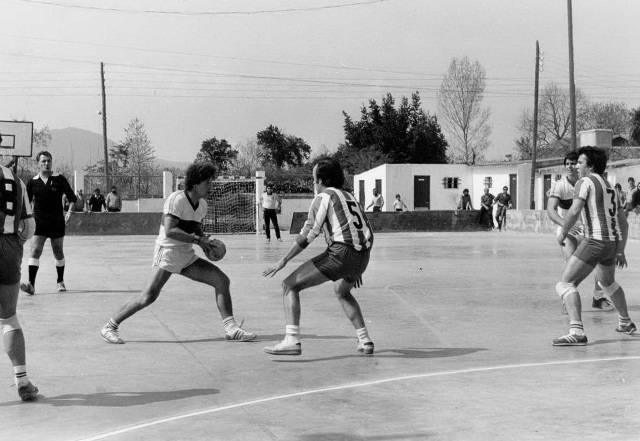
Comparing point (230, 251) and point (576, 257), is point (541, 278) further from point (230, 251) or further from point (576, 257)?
point (230, 251)

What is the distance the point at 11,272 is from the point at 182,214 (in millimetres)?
2404

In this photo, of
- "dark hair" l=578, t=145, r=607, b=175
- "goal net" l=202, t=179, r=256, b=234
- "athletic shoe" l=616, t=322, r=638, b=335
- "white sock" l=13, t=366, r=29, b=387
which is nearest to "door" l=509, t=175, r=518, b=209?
"goal net" l=202, t=179, r=256, b=234

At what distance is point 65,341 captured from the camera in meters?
8.84

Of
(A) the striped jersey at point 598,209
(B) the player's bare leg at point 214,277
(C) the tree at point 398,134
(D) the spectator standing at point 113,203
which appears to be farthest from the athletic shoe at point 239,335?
(C) the tree at point 398,134

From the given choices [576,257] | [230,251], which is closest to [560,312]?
[576,257]

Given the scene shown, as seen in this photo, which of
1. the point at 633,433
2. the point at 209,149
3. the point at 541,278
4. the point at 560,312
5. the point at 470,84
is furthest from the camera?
the point at 209,149

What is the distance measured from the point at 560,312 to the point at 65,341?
5.64m

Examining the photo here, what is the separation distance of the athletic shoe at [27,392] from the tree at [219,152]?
68.9 metres

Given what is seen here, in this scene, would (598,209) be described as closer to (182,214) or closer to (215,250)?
(215,250)

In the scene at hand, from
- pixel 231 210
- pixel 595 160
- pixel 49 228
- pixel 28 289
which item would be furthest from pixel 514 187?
pixel 595 160

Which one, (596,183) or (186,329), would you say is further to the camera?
(186,329)

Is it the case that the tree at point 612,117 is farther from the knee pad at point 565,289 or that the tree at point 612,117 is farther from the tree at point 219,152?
the knee pad at point 565,289

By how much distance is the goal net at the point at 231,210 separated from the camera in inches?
1362

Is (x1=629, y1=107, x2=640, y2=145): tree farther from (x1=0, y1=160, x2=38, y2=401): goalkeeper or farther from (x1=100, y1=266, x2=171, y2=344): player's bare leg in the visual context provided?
(x1=0, y1=160, x2=38, y2=401): goalkeeper
